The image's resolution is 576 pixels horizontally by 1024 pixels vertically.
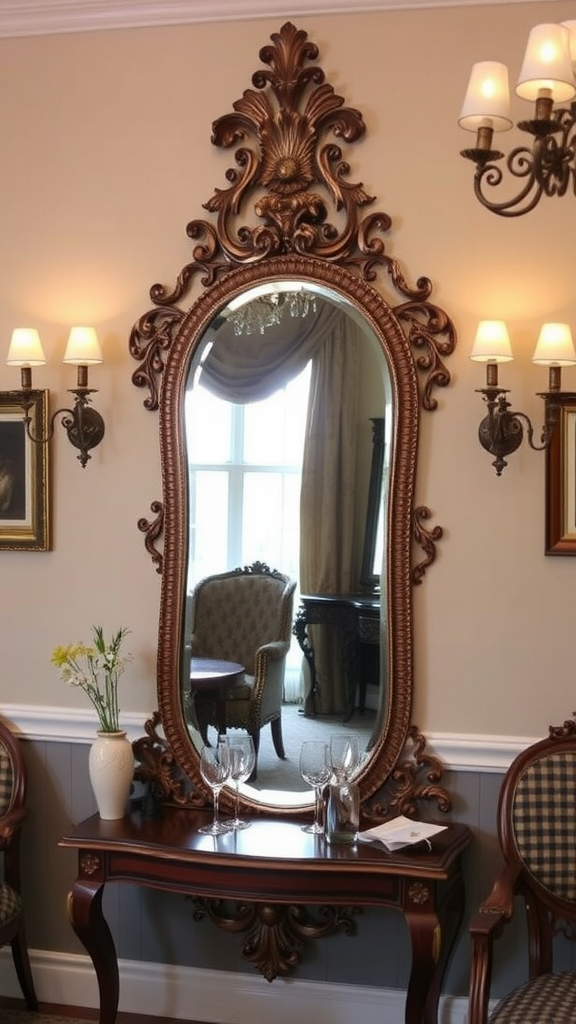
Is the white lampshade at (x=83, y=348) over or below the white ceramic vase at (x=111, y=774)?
over

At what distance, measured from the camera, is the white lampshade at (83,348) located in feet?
11.4

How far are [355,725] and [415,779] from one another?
8.9 inches

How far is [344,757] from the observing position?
3307mm

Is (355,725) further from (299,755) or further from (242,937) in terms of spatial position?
(242,937)

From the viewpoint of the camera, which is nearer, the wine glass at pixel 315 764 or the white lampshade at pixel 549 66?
the white lampshade at pixel 549 66

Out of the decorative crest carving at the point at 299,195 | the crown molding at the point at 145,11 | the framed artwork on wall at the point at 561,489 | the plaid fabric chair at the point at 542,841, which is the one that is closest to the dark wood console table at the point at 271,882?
the plaid fabric chair at the point at 542,841

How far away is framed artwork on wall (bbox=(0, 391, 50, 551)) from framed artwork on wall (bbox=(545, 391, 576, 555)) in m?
1.51

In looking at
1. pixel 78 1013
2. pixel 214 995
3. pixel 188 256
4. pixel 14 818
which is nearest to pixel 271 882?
pixel 214 995

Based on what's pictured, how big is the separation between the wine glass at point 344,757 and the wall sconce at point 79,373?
114cm

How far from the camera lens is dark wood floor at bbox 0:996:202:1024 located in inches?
141

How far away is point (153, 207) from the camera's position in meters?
3.62

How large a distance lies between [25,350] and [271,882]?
1.65 m

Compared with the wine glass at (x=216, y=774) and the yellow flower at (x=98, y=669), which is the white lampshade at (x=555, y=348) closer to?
the wine glass at (x=216, y=774)

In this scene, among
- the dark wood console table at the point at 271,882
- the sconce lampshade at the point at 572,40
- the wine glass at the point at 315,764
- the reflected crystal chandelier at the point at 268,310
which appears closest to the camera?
the sconce lampshade at the point at 572,40
